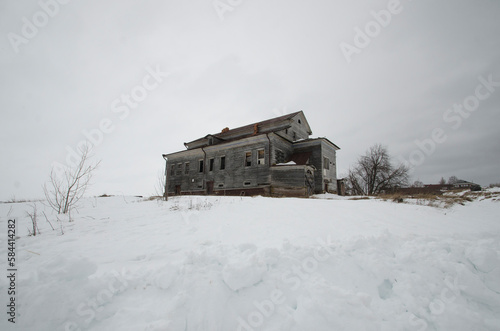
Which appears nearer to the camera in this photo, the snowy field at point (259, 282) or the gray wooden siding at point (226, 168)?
the snowy field at point (259, 282)

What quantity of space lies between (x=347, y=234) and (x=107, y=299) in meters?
4.05

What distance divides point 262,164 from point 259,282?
1584 centimetres

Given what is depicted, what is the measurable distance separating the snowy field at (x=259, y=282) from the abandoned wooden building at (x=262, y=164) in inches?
515

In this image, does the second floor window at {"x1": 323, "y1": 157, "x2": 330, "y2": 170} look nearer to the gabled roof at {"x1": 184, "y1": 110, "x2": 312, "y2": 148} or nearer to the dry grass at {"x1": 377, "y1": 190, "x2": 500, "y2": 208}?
the gabled roof at {"x1": 184, "y1": 110, "x2": 312, "y2": 148}

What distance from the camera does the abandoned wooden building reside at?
691 inches

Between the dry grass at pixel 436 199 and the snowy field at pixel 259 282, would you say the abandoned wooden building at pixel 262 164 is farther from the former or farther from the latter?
the snowy field at pixel 259 282

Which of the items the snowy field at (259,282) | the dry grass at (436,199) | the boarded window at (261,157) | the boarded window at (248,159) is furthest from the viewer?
the boarded window at (248,159)

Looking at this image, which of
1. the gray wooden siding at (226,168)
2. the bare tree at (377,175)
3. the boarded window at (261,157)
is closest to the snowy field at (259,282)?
the gray wooden siding at (226,168)

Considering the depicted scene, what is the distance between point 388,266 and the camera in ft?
10.2

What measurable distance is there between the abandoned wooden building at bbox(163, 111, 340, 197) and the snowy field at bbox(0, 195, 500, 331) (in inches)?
515

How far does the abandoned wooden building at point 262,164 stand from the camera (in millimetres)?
17547

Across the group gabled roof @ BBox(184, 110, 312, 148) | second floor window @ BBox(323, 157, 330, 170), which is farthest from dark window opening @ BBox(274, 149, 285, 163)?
second floor window @ BBox(323, 157, 330, 170)

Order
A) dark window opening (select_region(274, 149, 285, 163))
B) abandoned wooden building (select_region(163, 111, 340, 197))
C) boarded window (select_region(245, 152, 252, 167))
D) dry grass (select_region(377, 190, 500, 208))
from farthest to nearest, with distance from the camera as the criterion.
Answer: boarded window (select_region(245, 152, 252, 167)) < dark window opening (select_region(274, 149, 285, 163)) < abandoned wooden building (select_region(163, 111, 340, 197)) < dry grass (select_region(377, 190, 500, 208))

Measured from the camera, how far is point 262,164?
730 inches
